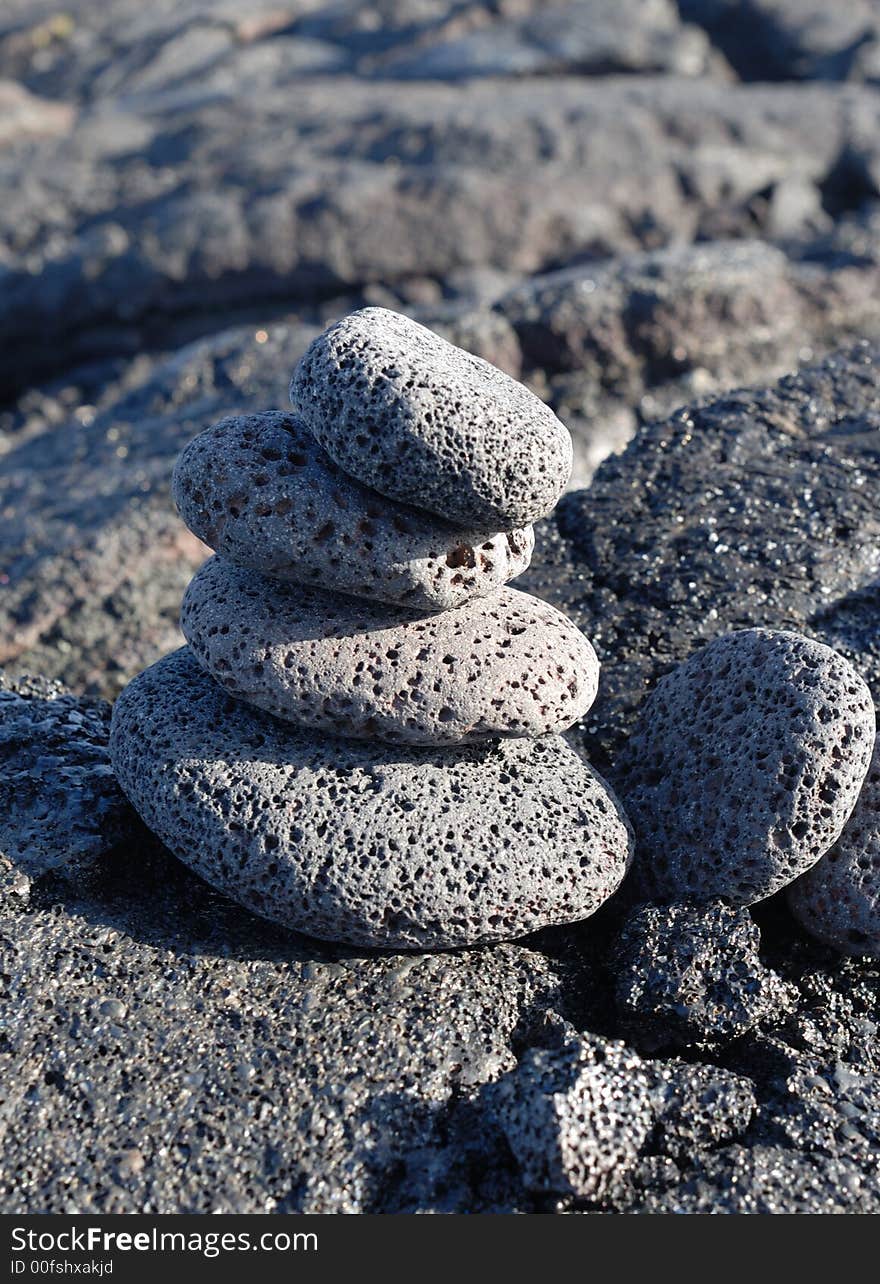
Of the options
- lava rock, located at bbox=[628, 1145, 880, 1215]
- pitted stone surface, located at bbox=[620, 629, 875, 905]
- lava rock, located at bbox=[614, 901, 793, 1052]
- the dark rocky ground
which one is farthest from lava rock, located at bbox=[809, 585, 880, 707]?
lava rock, located at bbox=[628, 1145, 880, 1215]

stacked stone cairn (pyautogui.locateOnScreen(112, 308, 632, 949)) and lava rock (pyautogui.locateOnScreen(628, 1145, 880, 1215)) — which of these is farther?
stacked stone cairn (pyautogui.locateOnScreen(112, 308, 632, 949))

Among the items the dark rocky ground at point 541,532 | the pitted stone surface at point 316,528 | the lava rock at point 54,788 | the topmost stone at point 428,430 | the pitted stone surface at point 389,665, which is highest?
the topmost stone at point 428,430

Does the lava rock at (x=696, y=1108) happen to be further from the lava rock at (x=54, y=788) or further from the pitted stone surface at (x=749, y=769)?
the lava rock at (x=54, y=788)

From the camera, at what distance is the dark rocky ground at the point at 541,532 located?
2.76 metres

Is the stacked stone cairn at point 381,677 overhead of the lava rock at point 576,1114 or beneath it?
overhead

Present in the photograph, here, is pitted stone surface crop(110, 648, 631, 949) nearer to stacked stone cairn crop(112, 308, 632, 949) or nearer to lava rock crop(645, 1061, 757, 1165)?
stacked stone cairn crop(112, 308, 632, 949)

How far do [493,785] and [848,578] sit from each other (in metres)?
1.57

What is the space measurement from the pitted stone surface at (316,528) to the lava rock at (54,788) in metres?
0.84

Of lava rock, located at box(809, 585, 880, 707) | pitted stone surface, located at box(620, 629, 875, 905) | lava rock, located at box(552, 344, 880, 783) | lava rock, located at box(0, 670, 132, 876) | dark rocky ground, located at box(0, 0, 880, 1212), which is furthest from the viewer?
lava rock, located at box(552, 344, 880, 783)

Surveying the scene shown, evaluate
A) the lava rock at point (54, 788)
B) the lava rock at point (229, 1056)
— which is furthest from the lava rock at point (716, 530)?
the lava rock at point (54, 788)

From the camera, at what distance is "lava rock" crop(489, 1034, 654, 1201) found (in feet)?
8.61

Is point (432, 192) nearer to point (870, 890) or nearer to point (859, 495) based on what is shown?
point (859, 495)

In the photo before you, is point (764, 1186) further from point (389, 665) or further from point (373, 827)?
point (389, 665)

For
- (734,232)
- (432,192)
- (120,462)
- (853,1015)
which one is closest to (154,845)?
(853,1015)
